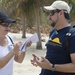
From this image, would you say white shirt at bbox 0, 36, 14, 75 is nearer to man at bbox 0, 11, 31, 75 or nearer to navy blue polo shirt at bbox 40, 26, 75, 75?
man at bbox 0, 11, 31, 75

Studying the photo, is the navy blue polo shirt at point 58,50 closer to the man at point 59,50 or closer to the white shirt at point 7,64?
the man at point 59,50

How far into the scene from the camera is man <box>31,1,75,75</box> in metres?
3.12

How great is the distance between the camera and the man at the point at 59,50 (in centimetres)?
312

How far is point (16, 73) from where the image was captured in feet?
33.3

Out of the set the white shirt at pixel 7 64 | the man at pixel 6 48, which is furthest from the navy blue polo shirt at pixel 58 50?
the white shirt at pixel 7 64

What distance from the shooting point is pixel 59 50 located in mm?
3201

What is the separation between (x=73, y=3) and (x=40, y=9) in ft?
7.79

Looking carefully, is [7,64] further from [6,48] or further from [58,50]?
[58,50]

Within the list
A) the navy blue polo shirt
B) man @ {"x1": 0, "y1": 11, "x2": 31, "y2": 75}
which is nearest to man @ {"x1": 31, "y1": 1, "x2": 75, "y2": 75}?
the navy blue polo shirt

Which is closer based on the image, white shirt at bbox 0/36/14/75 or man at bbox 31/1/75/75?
man at bbox 31/1/75/75

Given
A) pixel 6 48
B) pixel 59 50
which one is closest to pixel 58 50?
pixel 59 50

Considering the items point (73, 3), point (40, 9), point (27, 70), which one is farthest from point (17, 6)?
point (27, 70)

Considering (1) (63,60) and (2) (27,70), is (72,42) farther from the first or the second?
(2) (27,70)

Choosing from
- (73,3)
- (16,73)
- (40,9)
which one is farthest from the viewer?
(40,9)
